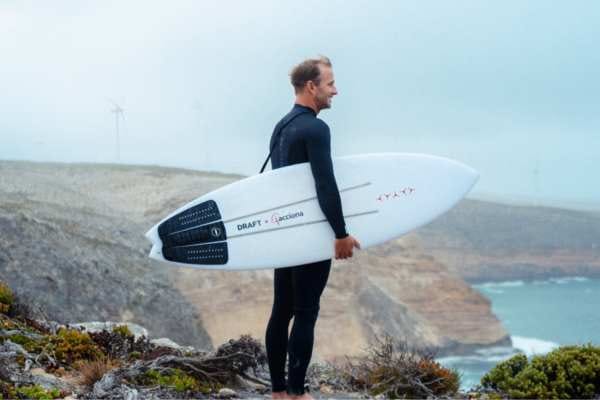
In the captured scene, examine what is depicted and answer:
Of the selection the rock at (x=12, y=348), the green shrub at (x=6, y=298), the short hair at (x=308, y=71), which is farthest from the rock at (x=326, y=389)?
the green shrub at (x=6, y=298)

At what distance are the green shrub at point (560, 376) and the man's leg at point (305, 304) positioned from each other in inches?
108

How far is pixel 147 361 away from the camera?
274 inches

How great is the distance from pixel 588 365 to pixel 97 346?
15.0ft

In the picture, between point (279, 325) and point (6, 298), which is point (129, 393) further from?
point (6, 298)

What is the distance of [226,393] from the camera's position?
675 centimetres

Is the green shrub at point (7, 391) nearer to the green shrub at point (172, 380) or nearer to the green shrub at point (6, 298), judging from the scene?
the green shrub at point (172, 380)

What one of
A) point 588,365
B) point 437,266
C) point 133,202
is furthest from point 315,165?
point 437,266

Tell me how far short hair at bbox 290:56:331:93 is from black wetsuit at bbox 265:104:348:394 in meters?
0.17

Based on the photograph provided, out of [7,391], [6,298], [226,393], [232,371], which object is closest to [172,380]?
[226,393]

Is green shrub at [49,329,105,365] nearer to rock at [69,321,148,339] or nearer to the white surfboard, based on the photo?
rock at [69,321,148,339]

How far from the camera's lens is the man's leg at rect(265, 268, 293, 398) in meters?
5.17

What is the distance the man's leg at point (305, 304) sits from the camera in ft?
16.4

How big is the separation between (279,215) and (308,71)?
3.42 ft

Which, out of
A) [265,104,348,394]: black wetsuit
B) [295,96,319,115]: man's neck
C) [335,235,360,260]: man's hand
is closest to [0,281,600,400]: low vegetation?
[265,104,348,394]: black wetsuit
